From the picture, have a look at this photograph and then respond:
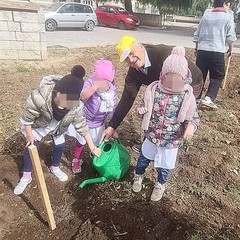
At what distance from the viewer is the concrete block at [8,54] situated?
262 inches

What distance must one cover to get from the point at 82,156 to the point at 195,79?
1.43m

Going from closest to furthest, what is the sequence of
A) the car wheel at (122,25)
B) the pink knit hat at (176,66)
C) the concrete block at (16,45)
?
the pink knit hat at (176,66), the concrete block at (16,45), the car wheel at (122,25)

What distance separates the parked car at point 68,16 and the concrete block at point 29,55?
29.4 ft

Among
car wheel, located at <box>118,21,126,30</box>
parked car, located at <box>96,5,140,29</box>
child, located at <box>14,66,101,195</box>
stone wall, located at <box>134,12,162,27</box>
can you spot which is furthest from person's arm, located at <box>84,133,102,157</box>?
stone wall, located at <box>134,12,162,27</box>

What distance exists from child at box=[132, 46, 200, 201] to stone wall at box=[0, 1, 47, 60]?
5.17m

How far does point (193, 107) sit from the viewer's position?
7.20 ft

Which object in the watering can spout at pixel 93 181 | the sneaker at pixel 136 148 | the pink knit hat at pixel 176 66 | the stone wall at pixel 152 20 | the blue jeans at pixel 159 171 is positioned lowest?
the stone wall at pixel 152 20

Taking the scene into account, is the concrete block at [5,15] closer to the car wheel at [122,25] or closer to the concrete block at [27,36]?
the concrete block at [27,36]

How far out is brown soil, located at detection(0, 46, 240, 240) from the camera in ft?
7.45

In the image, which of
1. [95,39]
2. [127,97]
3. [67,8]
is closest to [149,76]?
[127,97]

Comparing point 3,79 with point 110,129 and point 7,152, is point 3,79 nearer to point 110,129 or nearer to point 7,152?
point 7,152

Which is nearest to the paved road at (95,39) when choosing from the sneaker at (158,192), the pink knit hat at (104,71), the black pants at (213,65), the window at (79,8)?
the window at (79,8)

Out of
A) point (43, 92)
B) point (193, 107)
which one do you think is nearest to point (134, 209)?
point (193, 107)

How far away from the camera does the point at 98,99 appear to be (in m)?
2.70
